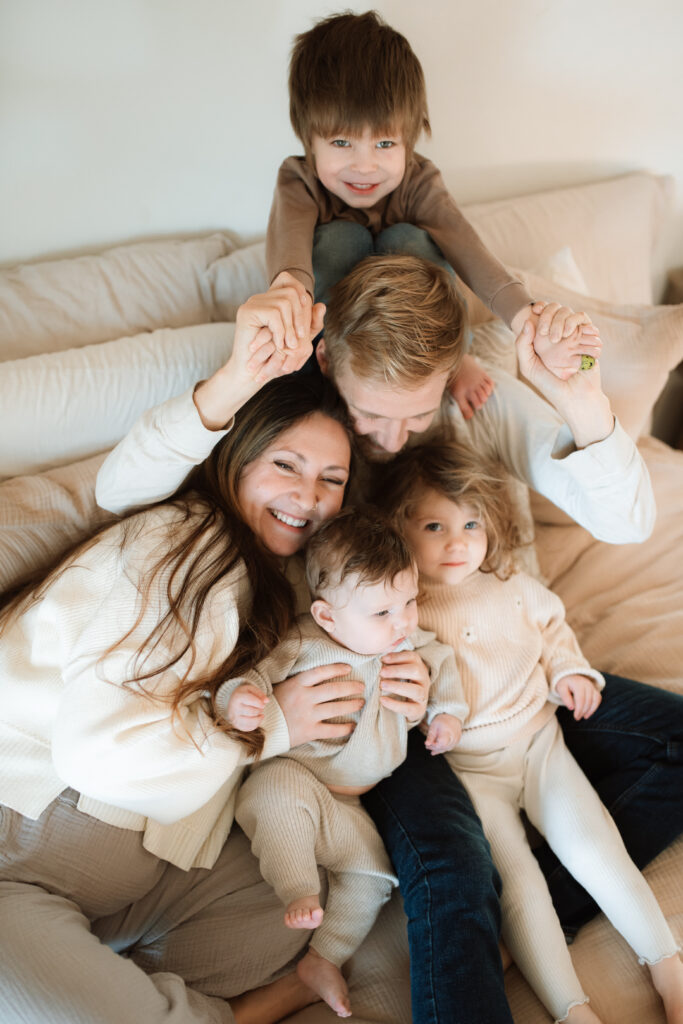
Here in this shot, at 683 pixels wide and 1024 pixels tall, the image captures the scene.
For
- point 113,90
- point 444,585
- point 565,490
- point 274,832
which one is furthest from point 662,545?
point 113,90

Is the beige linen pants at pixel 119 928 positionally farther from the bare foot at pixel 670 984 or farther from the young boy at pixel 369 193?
the young boy at pixel 369 193

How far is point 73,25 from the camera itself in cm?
146

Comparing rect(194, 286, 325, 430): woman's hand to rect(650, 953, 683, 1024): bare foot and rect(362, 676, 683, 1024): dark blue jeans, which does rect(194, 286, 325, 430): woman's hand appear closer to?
rect(362, 676, 683, 1024): dark blue jeans

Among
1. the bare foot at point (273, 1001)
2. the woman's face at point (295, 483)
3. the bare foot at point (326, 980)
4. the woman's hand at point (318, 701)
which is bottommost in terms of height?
the bare foot at point (273, 1001)

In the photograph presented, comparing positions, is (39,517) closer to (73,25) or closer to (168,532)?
(168,532)

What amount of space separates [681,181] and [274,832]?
233cm

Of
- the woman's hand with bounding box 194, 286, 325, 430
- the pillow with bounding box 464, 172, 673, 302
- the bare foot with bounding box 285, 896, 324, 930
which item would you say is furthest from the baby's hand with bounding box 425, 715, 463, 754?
the pillow with bounding box 464, 172, 673, 302

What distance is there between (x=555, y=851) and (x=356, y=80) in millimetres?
1427

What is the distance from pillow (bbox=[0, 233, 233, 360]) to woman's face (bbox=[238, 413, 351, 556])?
551 mm

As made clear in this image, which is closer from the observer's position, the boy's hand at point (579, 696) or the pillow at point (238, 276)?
the boy's hand at point (579, 696)

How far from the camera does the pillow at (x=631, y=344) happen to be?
5.70ft

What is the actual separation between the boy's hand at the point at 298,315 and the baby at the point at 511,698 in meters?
0.48

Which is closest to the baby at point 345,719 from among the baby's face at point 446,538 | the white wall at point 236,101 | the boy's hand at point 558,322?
the baby's face at point 446,538

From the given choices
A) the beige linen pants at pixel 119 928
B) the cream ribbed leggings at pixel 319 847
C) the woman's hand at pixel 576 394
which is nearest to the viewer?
the beige linen pants at pixel 119 928
